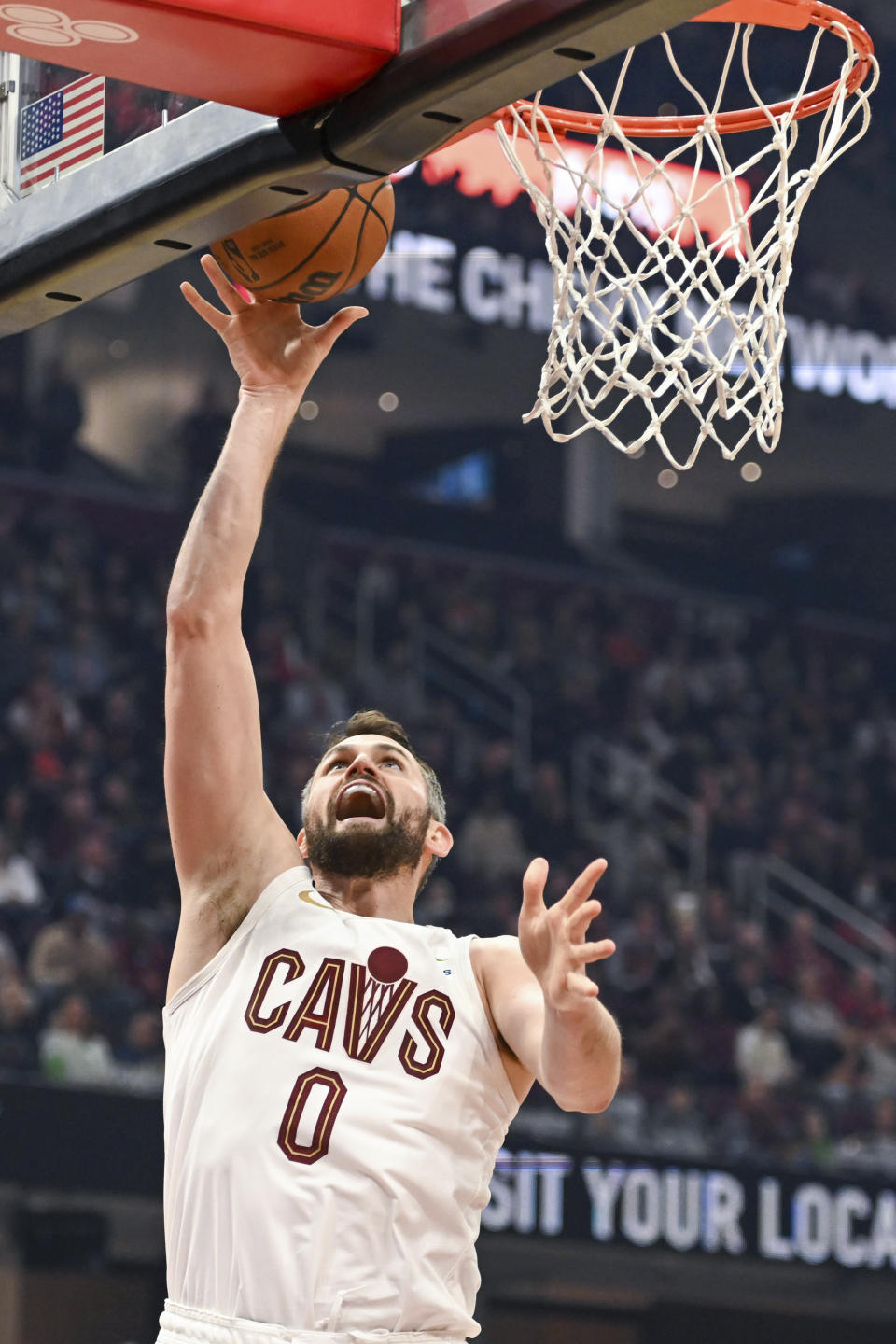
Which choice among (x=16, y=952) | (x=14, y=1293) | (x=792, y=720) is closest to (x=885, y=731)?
(x=792, y=720)

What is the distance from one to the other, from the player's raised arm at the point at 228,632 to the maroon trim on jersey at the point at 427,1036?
0.38 metres

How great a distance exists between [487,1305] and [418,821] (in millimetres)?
5993

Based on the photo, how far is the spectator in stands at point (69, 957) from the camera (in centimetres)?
922

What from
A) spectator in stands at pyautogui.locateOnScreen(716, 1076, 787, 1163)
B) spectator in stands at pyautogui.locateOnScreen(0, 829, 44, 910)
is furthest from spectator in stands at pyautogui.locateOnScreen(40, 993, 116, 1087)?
spectator in stands at pyautogui.locateOnScreen(716, 1076, 787, 1163)

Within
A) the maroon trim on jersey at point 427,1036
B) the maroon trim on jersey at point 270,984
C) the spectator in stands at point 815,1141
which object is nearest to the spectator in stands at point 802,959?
the spectator in stands at point 815,1141

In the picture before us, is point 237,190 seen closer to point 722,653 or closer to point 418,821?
point 418,821

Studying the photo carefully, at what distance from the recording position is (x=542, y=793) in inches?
513

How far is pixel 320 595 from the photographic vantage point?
13594 millimetres

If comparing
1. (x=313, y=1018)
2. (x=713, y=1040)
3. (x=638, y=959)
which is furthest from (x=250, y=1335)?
(x=638, y=959)

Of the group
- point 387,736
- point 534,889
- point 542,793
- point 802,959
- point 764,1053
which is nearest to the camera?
point 534,889

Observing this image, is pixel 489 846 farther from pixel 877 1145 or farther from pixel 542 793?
pixel 877 1145

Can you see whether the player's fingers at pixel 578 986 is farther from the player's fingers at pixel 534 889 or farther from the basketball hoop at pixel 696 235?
the basketball hoop at pixel 696 235

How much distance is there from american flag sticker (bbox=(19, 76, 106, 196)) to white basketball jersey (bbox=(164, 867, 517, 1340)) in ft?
4.29

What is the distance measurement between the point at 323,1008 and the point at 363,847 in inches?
14.3
